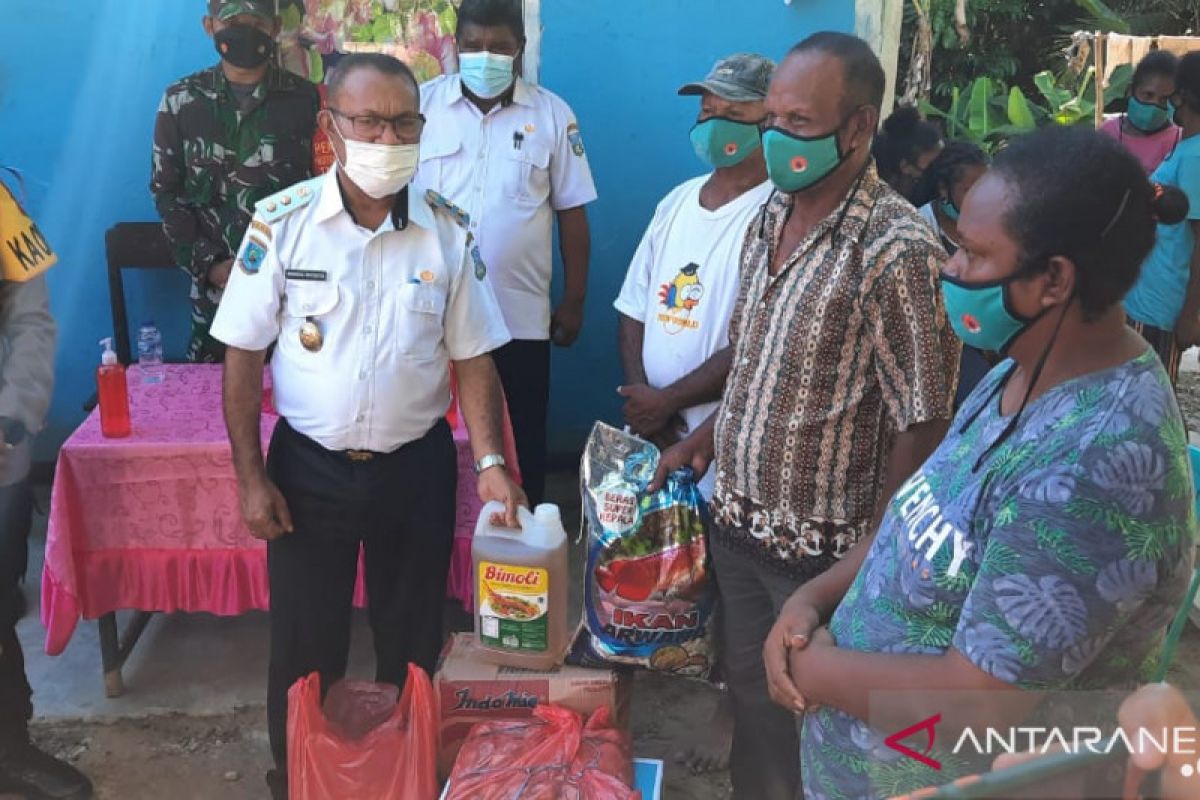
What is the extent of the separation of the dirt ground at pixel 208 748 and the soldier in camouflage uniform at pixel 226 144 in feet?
5.17

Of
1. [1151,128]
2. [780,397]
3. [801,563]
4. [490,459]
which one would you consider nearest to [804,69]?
[780,397]

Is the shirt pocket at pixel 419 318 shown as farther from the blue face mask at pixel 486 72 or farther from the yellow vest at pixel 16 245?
the blue face mask at pixel 486 72

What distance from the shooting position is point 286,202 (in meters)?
2.43

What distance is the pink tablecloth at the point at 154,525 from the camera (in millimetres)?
3057

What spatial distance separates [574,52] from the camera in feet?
15.1

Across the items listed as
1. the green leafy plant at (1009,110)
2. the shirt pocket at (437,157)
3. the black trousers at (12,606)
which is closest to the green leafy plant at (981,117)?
the green leafy plant at (1009,110)

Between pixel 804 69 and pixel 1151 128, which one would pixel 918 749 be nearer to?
pixel 804 69

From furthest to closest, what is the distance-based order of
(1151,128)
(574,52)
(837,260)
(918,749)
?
(1151,128)
(574,52)
(837,260)
(918,749)

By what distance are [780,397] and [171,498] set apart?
1.99m

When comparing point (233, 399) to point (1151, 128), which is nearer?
point (233, 399)

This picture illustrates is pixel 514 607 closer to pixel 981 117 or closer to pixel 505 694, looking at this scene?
pixel 505 694

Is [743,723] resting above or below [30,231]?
below

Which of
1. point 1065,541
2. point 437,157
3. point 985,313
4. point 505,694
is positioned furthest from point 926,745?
point 437,157

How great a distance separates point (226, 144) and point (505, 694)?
7.58ft
